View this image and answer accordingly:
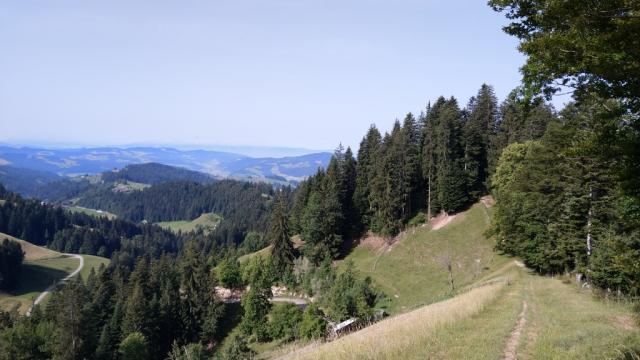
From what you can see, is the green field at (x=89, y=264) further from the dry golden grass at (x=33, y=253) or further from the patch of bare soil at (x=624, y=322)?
the patch of bare soil at (x=624, y=322)


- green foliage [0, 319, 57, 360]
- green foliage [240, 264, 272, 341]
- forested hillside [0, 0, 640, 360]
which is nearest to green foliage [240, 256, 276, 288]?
forested hillside [0, 0, 640, 360]

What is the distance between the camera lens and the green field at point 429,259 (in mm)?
50062

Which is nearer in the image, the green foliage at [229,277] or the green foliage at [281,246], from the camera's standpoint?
the green foliage at [281,246]

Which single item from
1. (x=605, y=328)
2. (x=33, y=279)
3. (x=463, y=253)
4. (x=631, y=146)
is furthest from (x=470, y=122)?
(x=33, y=279)

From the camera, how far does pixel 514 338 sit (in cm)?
1404

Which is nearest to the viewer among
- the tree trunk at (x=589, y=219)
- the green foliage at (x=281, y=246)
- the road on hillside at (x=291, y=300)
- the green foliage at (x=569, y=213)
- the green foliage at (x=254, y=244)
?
the green foliage at (x=569, y=213)

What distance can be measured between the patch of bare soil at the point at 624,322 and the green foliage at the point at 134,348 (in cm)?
5745

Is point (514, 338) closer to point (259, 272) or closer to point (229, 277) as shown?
point (259, 272)

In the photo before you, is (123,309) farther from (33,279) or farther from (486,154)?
(33,279)

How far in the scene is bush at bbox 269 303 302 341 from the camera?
172 ft

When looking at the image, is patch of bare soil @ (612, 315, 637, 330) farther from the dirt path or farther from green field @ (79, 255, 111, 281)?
green field @ (79, 255, 111, 281)

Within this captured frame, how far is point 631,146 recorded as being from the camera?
10094mm

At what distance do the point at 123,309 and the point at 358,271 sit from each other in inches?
1569

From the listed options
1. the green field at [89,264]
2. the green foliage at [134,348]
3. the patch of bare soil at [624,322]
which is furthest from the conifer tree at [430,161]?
the green field at [89,264]
